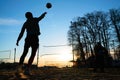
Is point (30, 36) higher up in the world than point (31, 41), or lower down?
higher up

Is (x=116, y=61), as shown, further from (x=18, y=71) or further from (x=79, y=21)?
(x=18, y=71)

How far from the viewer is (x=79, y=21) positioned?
1729 inches

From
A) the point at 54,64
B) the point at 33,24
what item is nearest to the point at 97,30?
the point at 54,64

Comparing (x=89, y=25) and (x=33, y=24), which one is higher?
(x=89, y=25)

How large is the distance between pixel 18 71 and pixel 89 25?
121ft

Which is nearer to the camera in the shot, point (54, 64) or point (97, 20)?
point (54, 64)

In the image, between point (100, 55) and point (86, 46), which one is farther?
point (86, 46)

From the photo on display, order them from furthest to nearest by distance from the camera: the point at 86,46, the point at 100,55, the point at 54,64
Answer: the point at 86,46, the point at 54,64, the point at 100,55

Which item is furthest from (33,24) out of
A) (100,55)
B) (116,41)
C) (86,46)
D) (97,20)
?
(97,20)

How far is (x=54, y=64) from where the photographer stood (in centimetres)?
2478

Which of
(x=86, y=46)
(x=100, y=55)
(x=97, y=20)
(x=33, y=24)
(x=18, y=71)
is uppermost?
(x=97, y=20)

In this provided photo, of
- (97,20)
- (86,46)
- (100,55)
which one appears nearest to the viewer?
(100,55)

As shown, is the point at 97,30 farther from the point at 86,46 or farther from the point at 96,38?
the point at 86,46

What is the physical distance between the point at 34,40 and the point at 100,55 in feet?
17.6
